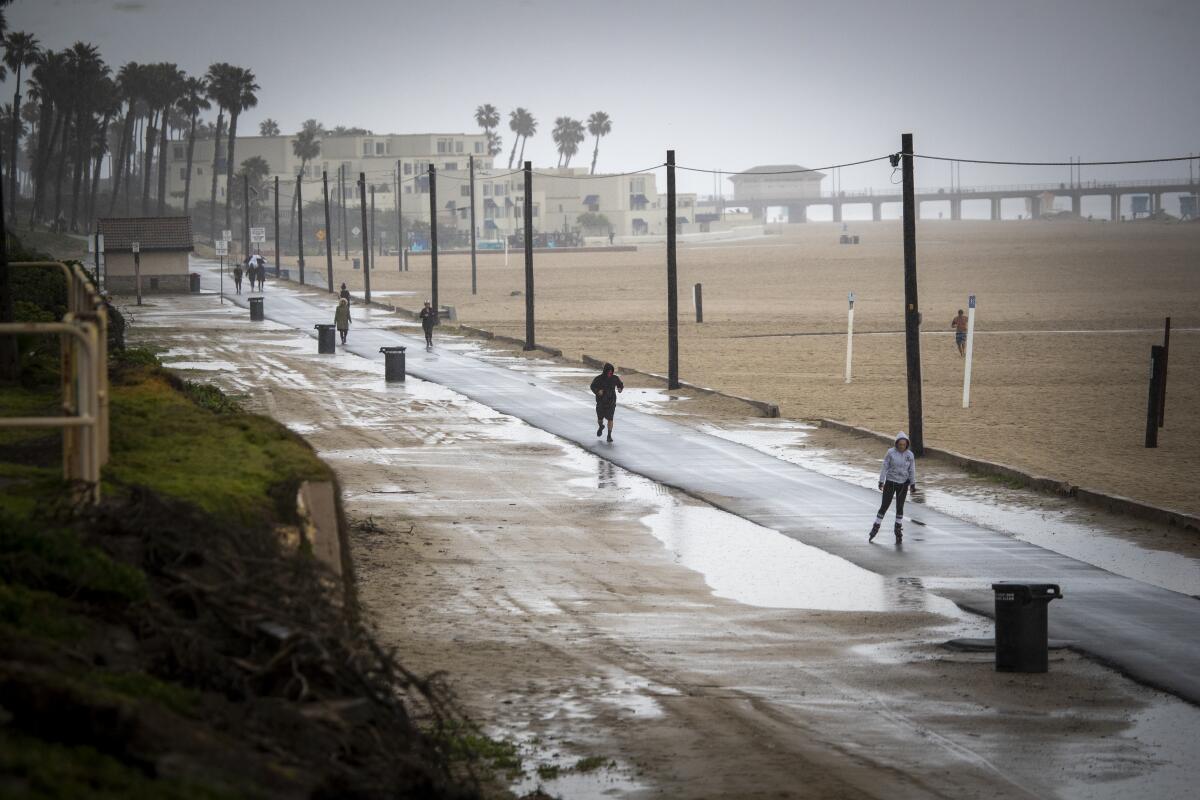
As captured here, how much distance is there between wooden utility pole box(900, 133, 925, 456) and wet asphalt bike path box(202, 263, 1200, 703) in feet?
8.90

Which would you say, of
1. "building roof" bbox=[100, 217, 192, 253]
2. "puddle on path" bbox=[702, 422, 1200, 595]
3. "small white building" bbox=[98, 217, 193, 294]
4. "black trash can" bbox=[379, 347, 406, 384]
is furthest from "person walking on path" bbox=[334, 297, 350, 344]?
"building roof" bbox=[100, 217, 192, 253]

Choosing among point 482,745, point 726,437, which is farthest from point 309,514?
point 726,437

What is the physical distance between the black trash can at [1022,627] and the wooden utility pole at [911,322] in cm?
1369

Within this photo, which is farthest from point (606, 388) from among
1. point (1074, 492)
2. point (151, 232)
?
point (151, 232)

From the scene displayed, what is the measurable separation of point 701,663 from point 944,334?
148 feet

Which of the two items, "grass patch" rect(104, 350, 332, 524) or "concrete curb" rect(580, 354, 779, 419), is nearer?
"grass patch" rect(104, 350, 332, 524)

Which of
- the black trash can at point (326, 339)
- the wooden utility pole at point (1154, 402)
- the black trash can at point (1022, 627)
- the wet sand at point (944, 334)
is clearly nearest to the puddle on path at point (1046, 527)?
the wet sand at point (944, 334)

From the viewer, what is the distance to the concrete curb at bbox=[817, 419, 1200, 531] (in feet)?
69.7

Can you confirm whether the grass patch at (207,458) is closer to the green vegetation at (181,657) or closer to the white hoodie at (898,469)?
the green vegetation at (181,657)

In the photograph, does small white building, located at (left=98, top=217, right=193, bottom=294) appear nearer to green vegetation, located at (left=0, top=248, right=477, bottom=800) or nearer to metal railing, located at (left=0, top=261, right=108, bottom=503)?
metal railing, located at (left=0, top=261, right=108, bottom=503)

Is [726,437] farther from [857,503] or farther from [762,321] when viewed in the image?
[762,321]

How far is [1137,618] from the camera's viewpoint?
16078 mm

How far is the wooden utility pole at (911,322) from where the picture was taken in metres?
28.2

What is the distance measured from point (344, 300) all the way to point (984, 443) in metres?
28.3
